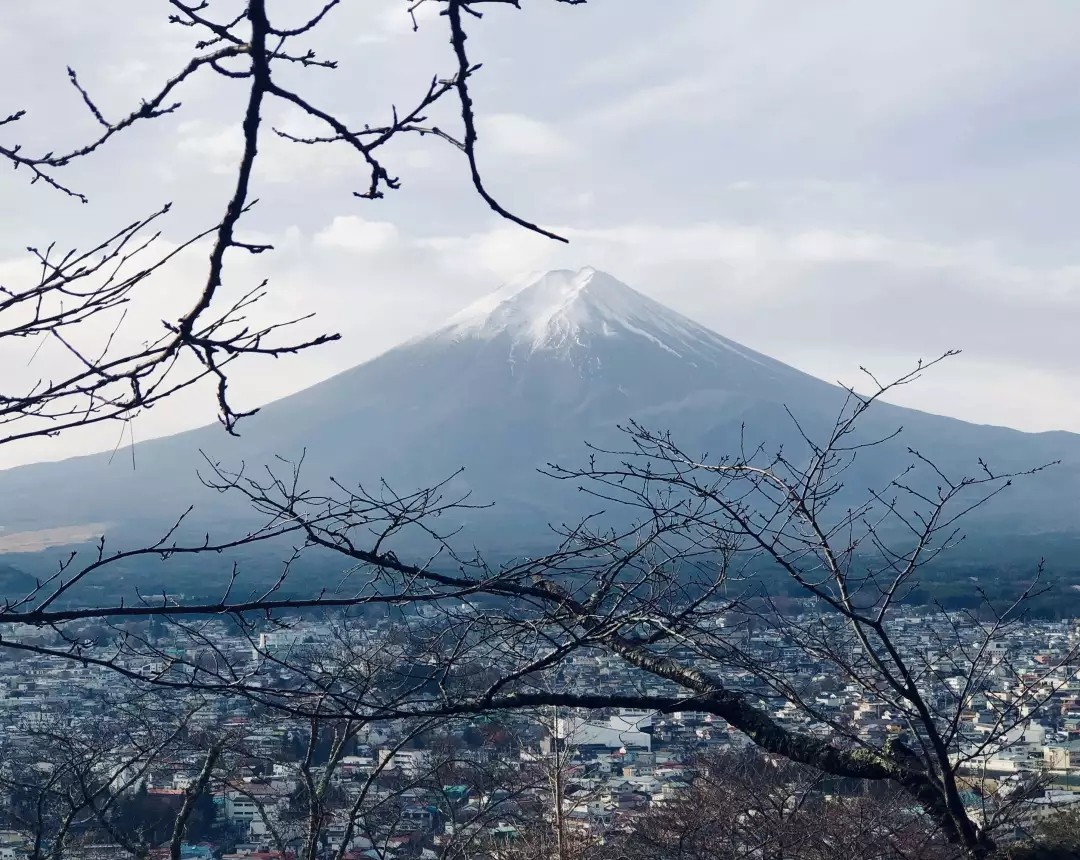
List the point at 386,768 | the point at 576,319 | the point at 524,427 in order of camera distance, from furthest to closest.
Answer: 1. the point at 576,319
2. the point at 524,427
3. the point at 386,768

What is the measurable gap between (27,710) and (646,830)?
8.00 metres

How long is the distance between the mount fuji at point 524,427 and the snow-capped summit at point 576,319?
0.21 meters

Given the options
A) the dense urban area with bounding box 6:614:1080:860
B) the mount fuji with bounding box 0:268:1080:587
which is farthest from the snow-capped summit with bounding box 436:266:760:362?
the dense urban area with bounding box 6:614:1080:860

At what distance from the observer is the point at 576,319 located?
9869 centimetres


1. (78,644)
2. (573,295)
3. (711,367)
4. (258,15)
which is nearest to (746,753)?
(78,644)

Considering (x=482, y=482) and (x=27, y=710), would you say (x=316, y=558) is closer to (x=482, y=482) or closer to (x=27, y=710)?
(x=482, y=482)

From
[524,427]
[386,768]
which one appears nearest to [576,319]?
[524,427]

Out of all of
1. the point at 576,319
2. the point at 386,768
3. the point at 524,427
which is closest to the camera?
the point at 386,768

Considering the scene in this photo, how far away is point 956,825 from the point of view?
2.98 m

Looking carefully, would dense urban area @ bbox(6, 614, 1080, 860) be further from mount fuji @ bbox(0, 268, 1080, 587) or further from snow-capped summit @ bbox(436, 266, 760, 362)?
snow-capped summit @ bbox(436, 266, 760, 362)

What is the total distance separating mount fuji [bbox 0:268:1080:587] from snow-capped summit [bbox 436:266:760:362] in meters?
0.21

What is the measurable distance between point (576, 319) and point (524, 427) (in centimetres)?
1835

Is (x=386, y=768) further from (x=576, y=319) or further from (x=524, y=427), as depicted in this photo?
(x=576, y=319)

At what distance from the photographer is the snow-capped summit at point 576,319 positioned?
312 ft
